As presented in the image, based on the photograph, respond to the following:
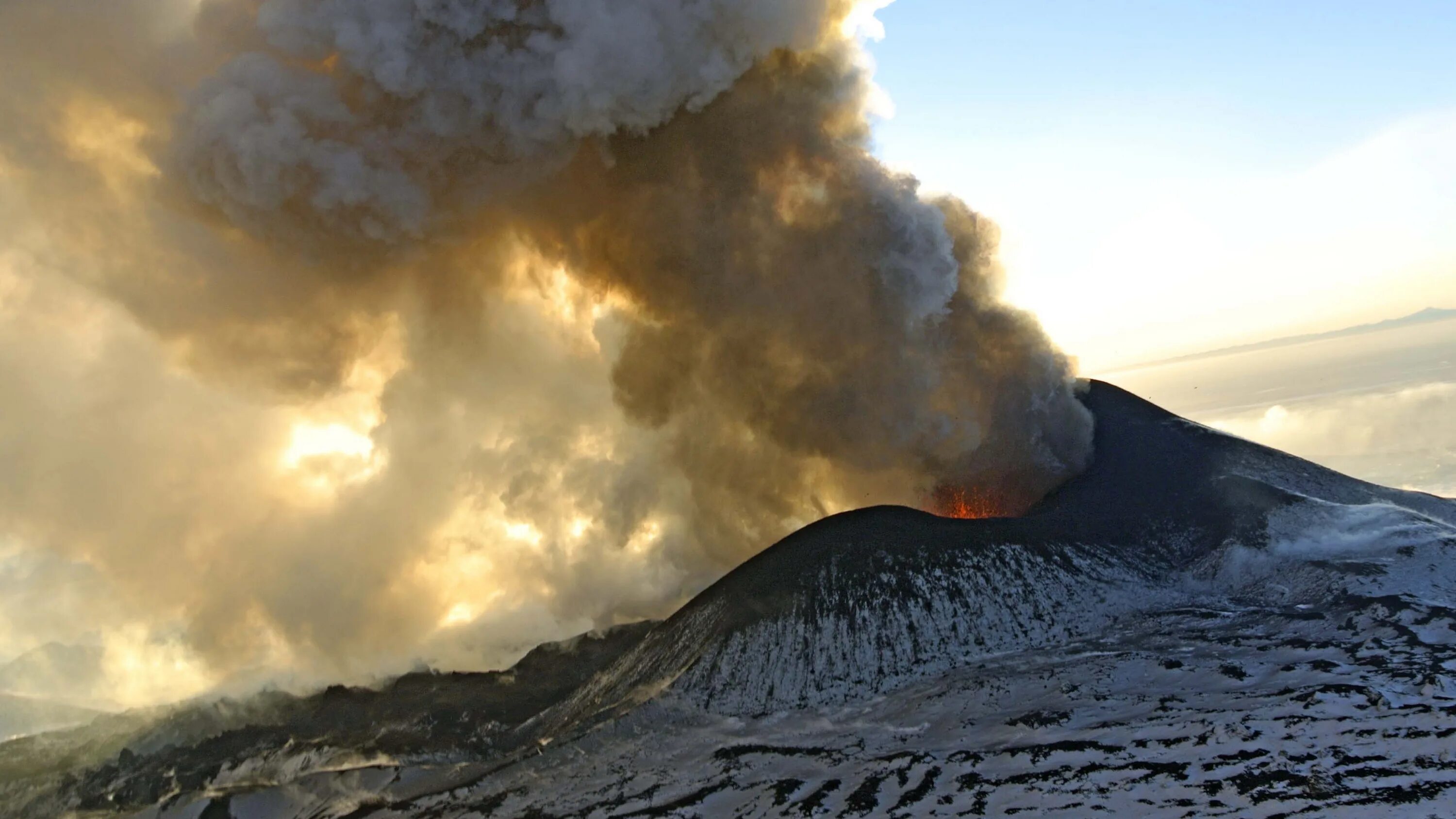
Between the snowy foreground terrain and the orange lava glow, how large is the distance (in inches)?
124

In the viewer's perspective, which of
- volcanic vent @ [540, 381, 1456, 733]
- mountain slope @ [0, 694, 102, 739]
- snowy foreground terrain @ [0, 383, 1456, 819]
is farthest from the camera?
mountain slope @ [0, 694, 102, 739]

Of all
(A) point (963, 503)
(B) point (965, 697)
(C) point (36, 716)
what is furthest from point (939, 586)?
(C) point (36, 716)

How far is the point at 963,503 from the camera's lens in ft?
126

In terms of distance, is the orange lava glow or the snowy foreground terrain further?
the orange lava glow

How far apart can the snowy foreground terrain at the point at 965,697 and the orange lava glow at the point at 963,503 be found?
316 cm

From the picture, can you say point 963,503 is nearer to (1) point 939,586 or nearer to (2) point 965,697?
(1) point 939,586

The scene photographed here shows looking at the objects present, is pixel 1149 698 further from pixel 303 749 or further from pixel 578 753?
pixel 303 749

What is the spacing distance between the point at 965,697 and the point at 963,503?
1546 cm

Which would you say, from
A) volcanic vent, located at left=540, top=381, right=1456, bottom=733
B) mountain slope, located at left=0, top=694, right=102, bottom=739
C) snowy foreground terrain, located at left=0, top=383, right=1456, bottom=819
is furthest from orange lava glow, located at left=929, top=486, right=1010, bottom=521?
mountain slope, located at left=0, top=694, right=102, bottom=739

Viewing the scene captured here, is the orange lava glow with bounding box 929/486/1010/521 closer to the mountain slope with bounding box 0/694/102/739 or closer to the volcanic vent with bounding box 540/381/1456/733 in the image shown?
the volcanic vent with bounding box 540/381/1456/733

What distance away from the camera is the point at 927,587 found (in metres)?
28.1

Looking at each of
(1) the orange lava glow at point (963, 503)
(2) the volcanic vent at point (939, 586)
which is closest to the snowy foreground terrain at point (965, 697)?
(2) the volcanic vent at point (939, 586)

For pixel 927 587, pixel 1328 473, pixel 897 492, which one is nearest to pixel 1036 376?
pixel 897 492

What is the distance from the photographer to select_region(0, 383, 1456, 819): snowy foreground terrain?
61.8 feet
